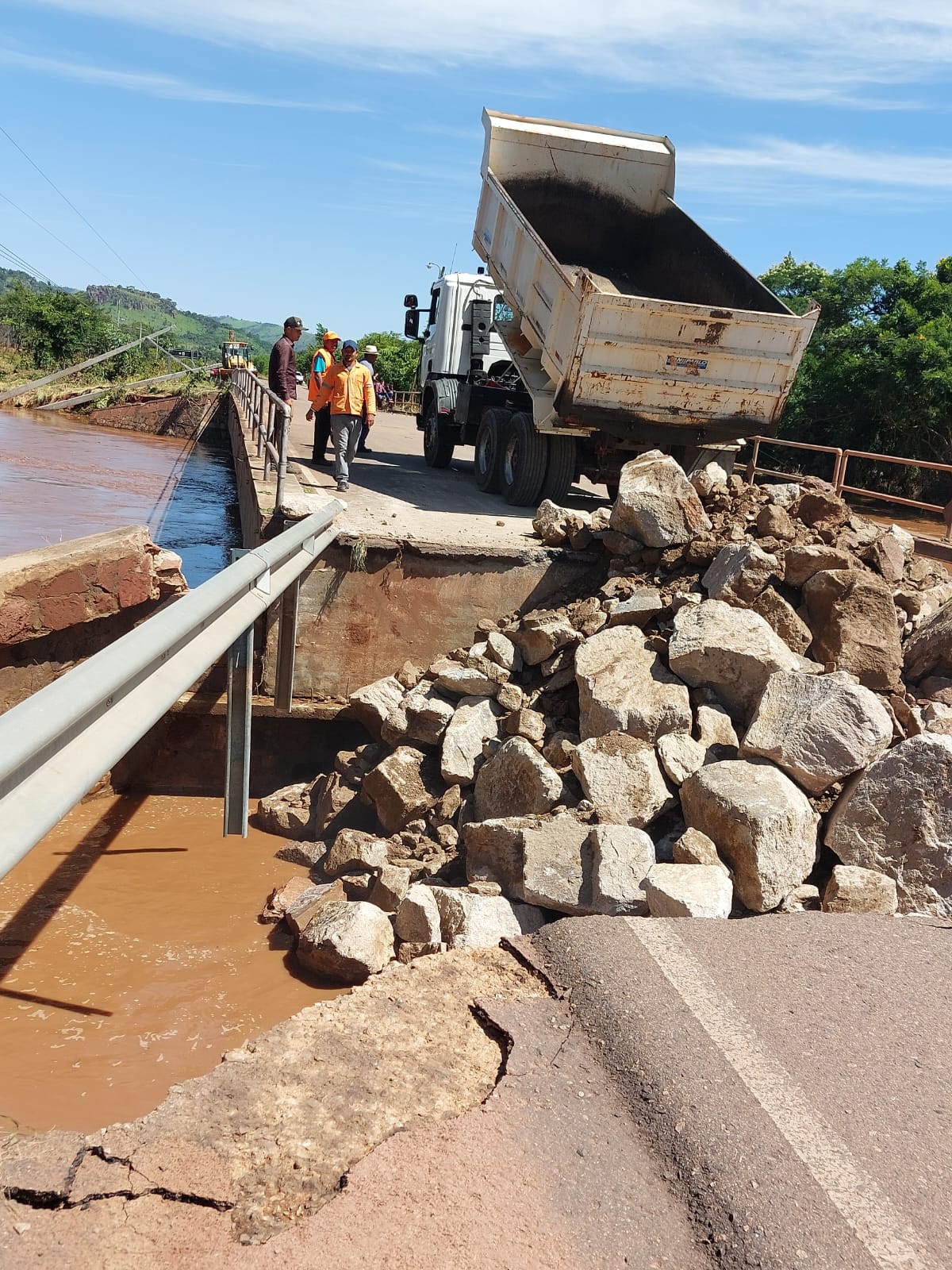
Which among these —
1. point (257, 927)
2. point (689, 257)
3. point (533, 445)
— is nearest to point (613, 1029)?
point (257, 927)

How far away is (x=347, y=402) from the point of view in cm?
985

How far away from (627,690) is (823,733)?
130cm

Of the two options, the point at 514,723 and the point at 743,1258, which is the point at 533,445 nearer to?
the point at 514,723

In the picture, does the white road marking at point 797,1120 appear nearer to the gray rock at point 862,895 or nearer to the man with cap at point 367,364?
the gray rock at point 862,895

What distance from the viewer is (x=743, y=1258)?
2396 millimetres

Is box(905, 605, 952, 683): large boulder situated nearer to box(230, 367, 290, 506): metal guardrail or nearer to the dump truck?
the dump truck

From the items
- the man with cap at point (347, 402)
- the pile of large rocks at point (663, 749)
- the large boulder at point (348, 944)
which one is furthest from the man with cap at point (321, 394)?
the large boulder at point (348, 944)

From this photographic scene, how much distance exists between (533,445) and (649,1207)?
8.75m

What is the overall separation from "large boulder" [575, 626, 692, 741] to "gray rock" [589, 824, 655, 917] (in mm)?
1081

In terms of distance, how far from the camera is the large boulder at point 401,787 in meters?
6.17

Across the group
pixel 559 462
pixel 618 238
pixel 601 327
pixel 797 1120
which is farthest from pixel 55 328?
pixel 797 1120

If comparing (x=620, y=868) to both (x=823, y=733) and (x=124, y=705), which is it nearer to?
(x=823, y=733)

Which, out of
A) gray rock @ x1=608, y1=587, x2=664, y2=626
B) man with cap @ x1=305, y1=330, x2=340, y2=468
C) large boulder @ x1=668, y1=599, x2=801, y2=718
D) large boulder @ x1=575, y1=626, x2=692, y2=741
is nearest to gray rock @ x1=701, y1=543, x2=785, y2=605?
large boulder @ x1=668, y1=599, x2=801, y2=718

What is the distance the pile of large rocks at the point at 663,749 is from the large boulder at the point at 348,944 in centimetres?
1
